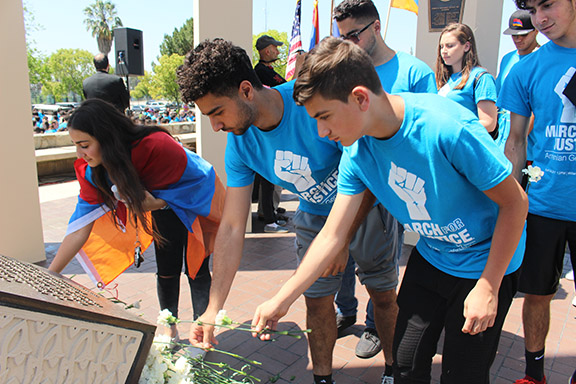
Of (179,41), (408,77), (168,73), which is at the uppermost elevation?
(179,41)

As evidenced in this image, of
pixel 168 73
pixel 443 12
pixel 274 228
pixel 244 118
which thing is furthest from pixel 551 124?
pixel 168 73

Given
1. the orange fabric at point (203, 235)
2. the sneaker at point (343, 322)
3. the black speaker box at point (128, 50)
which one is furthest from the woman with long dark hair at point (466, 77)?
the black speaker box at point (128, 50)

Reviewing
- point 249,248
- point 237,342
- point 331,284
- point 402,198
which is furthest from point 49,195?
point 402,198

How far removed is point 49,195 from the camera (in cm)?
793

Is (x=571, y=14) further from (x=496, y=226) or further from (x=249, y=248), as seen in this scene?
(x=249, y=248)

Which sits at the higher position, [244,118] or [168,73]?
[168,73]

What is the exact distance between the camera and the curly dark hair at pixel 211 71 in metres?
1.78

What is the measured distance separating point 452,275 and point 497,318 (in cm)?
21

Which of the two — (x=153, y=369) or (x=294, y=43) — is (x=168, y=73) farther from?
(x=153, y=369)

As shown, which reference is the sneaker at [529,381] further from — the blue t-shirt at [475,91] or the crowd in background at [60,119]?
the crowd in background at [60,119]

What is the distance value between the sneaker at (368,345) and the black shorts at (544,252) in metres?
0.96

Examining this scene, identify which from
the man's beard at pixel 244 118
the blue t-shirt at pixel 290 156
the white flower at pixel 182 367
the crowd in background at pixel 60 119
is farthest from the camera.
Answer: the crowd in background at pixel 60 119

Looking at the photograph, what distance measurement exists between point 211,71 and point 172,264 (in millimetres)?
1456

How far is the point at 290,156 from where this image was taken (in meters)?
2.06
